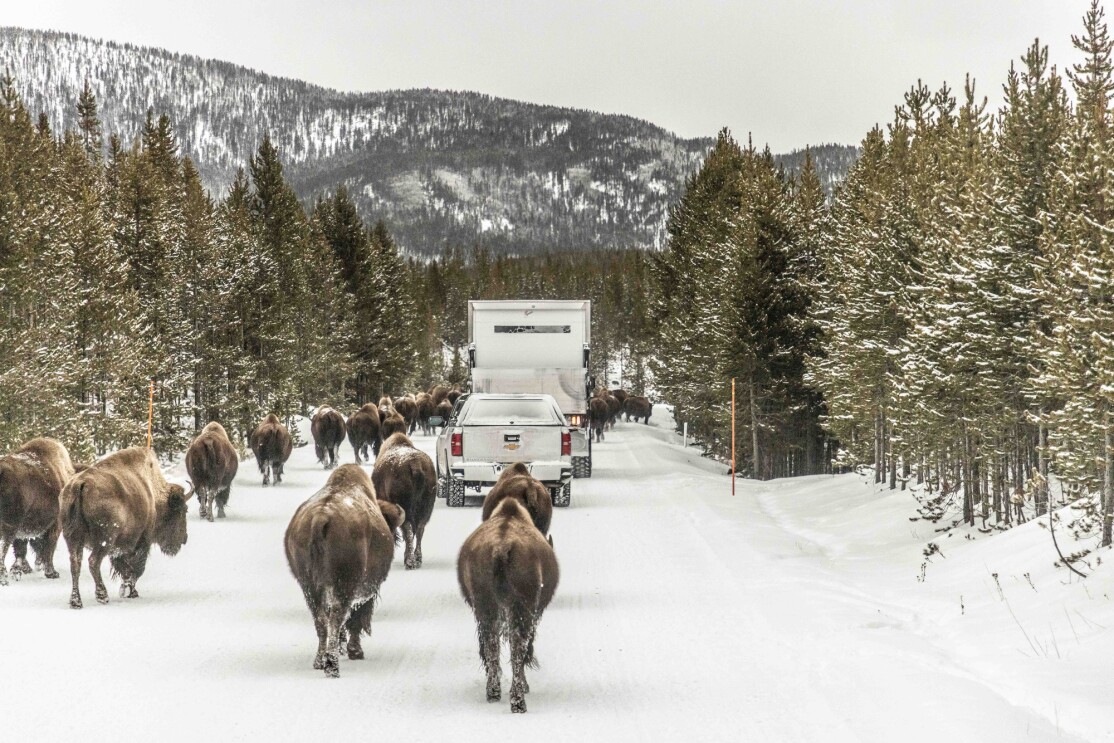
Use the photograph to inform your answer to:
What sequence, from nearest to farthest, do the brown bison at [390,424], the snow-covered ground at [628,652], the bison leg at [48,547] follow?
the snow-covered ground at [628,652] → the bison leg at [48,547] → the brown bison at [390,424]

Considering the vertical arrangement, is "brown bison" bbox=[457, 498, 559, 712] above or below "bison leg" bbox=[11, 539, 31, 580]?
above

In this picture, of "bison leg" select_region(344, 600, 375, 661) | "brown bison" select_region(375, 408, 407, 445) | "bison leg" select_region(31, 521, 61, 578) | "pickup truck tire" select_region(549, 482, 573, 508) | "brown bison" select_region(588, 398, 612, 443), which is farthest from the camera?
"brown bison" select_region(588, 398, 612, 443)

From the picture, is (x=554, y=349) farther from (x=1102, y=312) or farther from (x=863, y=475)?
(x=1102, y=312)

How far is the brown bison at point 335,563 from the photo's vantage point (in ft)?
25.1

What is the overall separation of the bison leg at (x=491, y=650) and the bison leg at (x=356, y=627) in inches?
56.1

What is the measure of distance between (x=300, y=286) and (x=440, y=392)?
7632 mm

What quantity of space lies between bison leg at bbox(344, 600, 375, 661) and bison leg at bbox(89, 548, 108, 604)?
10.5ft

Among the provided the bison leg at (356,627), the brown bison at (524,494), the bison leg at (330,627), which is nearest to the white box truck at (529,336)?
the brown bison at (524,494)

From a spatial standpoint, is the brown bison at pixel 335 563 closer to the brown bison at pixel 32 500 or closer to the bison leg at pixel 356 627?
the bison leg at pixel 356 627

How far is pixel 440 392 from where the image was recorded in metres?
49.9

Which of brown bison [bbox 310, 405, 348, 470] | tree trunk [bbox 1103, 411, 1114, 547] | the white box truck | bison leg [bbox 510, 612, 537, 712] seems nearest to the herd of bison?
bison leg [bbox 510, 612, 537, 712]

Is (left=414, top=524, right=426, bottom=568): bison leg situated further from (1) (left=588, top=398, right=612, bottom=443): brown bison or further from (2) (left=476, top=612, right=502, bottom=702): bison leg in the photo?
(1) (left=588, top=398, right=612, bottom=443): brown bison

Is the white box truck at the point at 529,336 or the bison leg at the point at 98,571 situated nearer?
the bison leg at the point at 98,571

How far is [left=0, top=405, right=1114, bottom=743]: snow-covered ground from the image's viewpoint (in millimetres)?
6707
